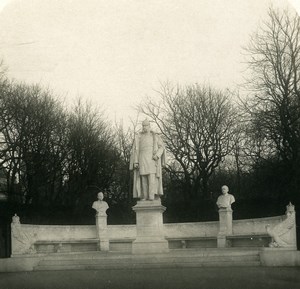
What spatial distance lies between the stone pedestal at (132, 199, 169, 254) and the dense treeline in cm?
767

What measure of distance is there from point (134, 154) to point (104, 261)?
14.6 ft

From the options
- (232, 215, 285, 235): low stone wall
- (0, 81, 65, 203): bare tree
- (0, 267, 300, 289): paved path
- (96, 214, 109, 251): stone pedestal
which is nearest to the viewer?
(0, 267, 300, 289): paved path

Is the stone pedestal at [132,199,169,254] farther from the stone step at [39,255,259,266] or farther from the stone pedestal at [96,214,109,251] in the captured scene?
the stone pedestal at [96,214,109,251]

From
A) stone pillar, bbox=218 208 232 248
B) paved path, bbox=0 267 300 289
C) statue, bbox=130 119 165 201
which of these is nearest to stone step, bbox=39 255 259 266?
paved path, bbox=0 267 300 289

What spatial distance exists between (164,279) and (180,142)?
24.5 metres

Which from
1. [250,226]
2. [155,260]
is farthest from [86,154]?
[155,260]

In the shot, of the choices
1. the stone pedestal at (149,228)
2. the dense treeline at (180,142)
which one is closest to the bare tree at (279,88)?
the dense treeline at (180,142)

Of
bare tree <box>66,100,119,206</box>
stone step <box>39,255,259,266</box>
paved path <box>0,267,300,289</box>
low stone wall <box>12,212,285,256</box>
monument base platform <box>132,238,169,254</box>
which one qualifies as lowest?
paved path <box>0,267,300,289</box>

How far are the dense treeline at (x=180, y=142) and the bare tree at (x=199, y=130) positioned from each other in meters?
0.07

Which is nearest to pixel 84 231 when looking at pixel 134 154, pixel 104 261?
pixel 134 154

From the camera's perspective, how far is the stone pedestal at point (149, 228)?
2016 cm

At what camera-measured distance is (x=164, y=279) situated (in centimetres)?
1469

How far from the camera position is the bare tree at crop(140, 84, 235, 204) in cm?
3838

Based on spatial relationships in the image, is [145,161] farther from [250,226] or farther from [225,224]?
[250,226]
